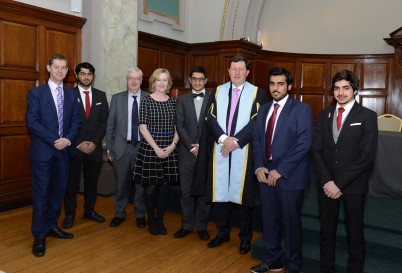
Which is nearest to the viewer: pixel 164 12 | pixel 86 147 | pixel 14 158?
pixel 86 147

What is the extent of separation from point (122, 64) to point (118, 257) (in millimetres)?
2754

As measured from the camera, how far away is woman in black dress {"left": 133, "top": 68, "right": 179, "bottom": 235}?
358cm

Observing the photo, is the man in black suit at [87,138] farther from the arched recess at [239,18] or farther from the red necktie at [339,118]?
the arched recess at [239,18]

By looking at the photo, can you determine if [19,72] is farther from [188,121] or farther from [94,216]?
[188,121]

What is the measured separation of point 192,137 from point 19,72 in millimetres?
2277

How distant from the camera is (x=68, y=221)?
12.8ft

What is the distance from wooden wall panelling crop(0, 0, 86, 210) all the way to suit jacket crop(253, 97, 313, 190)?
3107 millimetres

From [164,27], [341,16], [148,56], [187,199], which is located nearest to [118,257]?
[187,199]

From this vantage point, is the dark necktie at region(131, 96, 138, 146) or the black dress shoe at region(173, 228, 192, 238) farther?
the dark necktie at region(131, 96, 138, 146)

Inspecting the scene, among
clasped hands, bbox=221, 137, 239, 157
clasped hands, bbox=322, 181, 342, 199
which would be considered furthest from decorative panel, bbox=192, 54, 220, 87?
clasped hands, bbox=322, 181, 342, 199

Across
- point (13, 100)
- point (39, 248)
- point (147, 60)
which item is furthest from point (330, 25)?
point (39, 248)

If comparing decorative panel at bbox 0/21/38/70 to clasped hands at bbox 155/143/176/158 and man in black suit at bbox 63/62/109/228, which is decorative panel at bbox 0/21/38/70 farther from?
clasped hands at bbox 155/143/176/158

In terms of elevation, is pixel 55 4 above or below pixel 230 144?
above

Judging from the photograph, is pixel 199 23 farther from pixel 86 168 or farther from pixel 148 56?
pixel 86 168
